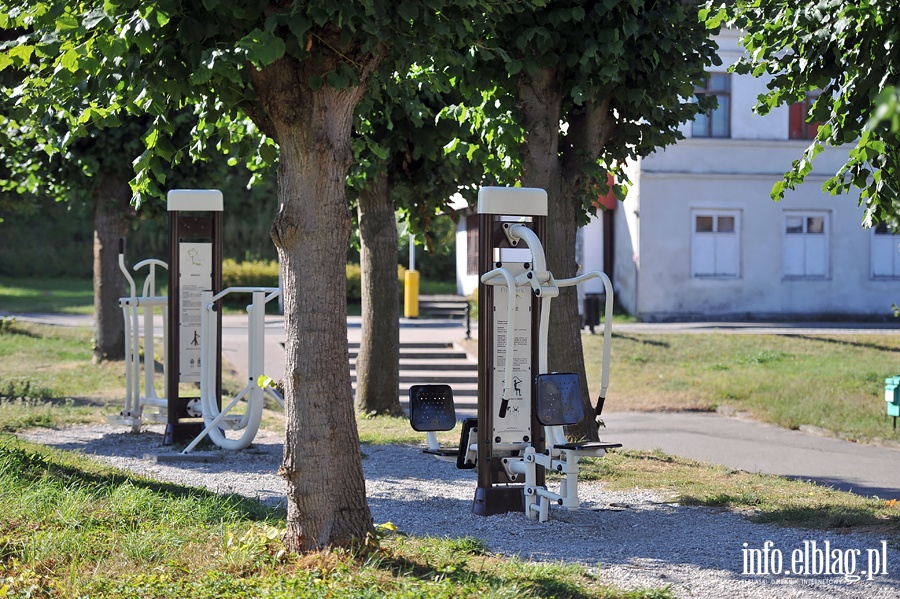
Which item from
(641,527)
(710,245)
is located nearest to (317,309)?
(641,527)

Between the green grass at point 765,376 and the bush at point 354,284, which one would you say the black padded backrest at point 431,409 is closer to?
the green grass at point 765,376

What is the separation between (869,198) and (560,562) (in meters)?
3.47

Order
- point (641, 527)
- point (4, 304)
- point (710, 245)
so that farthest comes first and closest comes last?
point (4, 304) → point (710, 245) → point (641, 527)

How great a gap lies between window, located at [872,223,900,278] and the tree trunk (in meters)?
17.9

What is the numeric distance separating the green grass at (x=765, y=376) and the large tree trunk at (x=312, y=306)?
9.29 meters

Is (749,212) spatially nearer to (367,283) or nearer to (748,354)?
(748,354)

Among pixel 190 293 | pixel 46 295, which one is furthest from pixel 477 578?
pixel 46 295

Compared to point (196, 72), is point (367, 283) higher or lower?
lower

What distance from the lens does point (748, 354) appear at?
19578 mm

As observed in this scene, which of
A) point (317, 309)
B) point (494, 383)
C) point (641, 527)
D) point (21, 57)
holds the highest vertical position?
point (21, 57)

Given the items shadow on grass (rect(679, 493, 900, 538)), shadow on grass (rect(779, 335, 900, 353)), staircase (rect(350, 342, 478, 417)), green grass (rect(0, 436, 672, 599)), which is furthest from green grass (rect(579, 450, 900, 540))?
shadow on grass (rect(779, 335, 900, 353))

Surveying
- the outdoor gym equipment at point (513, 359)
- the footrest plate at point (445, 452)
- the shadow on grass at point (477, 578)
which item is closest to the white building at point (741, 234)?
the footrest plate at point (445, 452)

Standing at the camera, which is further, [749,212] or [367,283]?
[749,212]

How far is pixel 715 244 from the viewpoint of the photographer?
86.3ft
